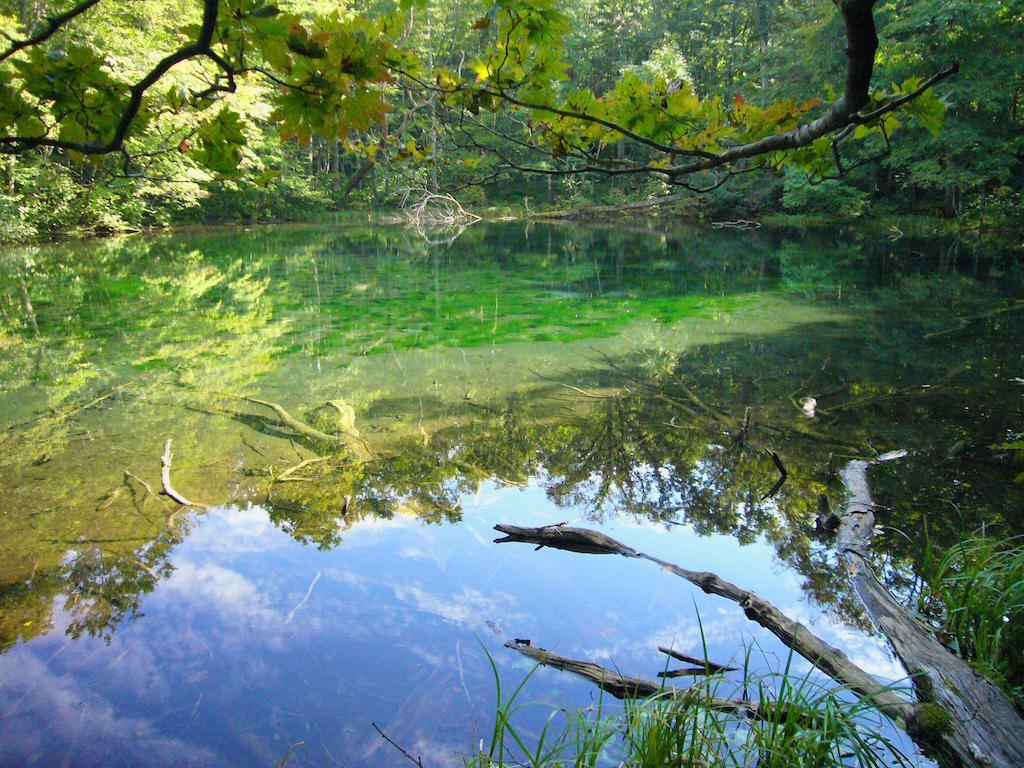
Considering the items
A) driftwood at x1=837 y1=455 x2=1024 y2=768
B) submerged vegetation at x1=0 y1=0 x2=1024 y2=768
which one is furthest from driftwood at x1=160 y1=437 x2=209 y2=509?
driftwood at x1=837 y1=455 x2=1024 y2=768

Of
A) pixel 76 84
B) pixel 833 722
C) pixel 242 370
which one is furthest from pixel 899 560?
pixel 242 370

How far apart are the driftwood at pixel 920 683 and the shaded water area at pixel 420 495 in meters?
0.11

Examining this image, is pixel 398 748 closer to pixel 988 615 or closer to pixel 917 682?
pixel 917 682

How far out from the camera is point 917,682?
2176 millimetres

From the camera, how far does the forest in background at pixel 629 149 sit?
15.7 m

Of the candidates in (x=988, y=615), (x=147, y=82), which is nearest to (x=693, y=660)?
(x=988, y=615)

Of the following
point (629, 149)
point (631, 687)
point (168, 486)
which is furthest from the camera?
point (629, 149)

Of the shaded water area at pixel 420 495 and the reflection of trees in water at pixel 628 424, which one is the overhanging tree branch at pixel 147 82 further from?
the reflection of trees in water at pixel 628 424

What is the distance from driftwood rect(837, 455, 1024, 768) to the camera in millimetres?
1791

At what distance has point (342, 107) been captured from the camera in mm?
1573

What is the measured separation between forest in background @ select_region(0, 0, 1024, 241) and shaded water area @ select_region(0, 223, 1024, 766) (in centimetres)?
198

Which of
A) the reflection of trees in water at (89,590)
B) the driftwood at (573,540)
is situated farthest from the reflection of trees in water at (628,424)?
the driftwood at (573,540)

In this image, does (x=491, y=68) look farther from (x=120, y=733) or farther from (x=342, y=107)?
(x=120, y=733)

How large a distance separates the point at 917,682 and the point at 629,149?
31.8 meters
